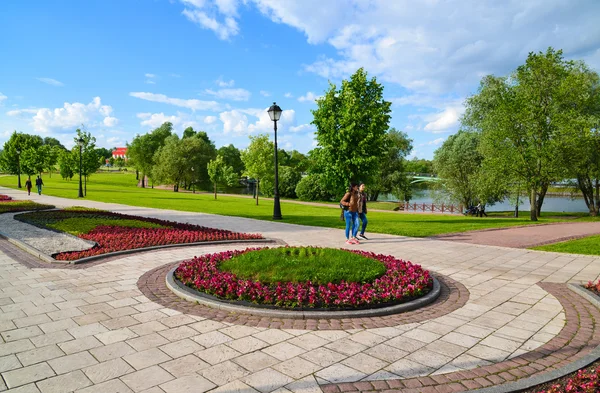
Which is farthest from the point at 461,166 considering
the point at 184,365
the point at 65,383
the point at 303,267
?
the point at 65,383

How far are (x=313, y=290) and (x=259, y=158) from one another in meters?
32.6

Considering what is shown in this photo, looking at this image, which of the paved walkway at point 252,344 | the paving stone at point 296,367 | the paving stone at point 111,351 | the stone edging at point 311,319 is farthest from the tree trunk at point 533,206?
the paving stone at point 111,351

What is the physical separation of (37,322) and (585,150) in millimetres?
32464

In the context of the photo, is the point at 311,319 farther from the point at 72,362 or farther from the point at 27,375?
the point at 27,375

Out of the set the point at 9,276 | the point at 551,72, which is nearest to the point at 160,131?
the point at 551,72

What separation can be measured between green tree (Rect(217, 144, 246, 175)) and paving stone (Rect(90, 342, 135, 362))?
8340cm

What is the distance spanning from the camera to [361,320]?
5.51 meters

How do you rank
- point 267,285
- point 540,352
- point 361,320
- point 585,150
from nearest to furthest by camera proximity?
point 540,352
point 361,320
point 267,285
point 585,150

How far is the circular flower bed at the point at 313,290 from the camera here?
576cm

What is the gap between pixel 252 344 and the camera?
15.1 ft

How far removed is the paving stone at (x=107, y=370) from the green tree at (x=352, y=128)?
14.1 metres

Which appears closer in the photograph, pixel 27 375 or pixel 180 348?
pixel 27 375

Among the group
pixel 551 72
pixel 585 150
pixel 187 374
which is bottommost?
pixel 187 374

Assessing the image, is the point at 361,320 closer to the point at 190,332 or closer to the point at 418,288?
the point at 418,288
